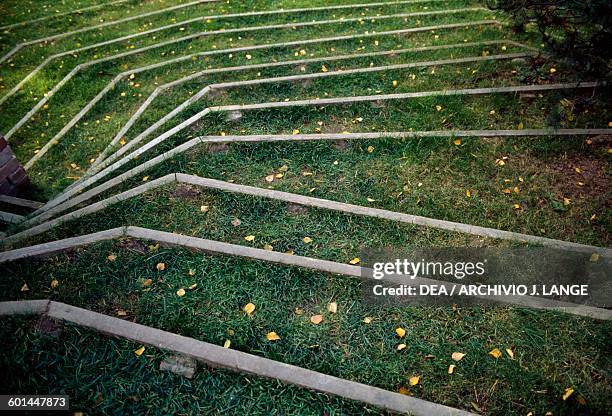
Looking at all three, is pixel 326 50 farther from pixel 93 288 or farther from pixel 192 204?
pixel 93 288

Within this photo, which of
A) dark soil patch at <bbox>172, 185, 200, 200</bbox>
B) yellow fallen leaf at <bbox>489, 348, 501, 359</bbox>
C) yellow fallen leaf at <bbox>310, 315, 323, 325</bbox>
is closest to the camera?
yellow fallen leaf at <bbox>489, 348, 501, 359</bbox>

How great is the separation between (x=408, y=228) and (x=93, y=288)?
10.1 feet

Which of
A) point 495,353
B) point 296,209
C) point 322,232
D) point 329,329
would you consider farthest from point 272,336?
point 495,353

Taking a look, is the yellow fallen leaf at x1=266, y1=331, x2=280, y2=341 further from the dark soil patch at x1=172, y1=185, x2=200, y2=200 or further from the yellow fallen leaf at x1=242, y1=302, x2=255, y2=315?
the dark soil patch at x1=172, y1=185, x2=200, y2=200

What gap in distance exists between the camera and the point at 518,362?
9.74 feet

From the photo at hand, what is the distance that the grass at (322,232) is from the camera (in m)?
2.86

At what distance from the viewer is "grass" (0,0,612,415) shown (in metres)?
2.86

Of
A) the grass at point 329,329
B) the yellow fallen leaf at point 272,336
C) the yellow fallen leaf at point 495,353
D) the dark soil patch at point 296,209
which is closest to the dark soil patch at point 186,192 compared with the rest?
the grass at point 329,329

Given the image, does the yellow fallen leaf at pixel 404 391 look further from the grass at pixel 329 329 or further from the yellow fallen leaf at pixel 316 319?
the yellow fallen leaf at pixel 316 319

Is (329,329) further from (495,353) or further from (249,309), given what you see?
(495,353)

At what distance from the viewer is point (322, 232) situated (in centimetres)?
395

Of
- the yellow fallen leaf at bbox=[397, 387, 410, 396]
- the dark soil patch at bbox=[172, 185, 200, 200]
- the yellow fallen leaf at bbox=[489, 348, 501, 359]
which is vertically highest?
the dark soil patch at bbox=[172, 185, 200, 200]

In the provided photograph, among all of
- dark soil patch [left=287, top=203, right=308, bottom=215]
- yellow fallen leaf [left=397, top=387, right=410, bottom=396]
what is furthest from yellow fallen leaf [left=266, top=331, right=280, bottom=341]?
dark soil patch [left=287, top=203, right=308, bottom=215]

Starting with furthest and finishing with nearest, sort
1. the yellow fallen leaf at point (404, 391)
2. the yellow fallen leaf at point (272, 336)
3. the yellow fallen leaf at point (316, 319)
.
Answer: the yellow fallen leaf at point (316, 319)
the yellow fallen leaf at point (272, 336)
the yellow fallen leaf at point (404, 391)
